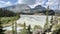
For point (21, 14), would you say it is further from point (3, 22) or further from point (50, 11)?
point (50, 11)

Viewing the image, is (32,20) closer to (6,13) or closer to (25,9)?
(25,9)

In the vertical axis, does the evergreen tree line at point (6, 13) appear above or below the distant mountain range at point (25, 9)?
below

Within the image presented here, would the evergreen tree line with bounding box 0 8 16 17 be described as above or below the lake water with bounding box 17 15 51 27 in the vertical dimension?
above

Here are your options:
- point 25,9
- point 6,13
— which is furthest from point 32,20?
point 6,13

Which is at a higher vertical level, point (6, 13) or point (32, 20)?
point (6, 13)

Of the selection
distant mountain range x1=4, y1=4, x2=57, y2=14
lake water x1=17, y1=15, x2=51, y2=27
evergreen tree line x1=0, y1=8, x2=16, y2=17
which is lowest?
lake water x1=17, y1=15, x2=51, y2=27

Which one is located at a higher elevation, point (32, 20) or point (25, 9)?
point (25, 9)

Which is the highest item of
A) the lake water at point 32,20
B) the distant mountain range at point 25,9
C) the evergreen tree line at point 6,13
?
the distant mountain range at point 25,9

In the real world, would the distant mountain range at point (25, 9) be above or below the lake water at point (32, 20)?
above


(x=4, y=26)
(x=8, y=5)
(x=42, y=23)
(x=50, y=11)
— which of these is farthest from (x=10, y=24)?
(x=50, y=11)

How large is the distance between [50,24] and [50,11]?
0.21m

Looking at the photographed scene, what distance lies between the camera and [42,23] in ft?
7.93

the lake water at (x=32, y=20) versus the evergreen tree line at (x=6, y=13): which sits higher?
the evergreen tree line at (x=6, y=13)

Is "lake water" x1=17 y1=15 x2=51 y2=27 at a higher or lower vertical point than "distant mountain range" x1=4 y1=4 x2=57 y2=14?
lower
